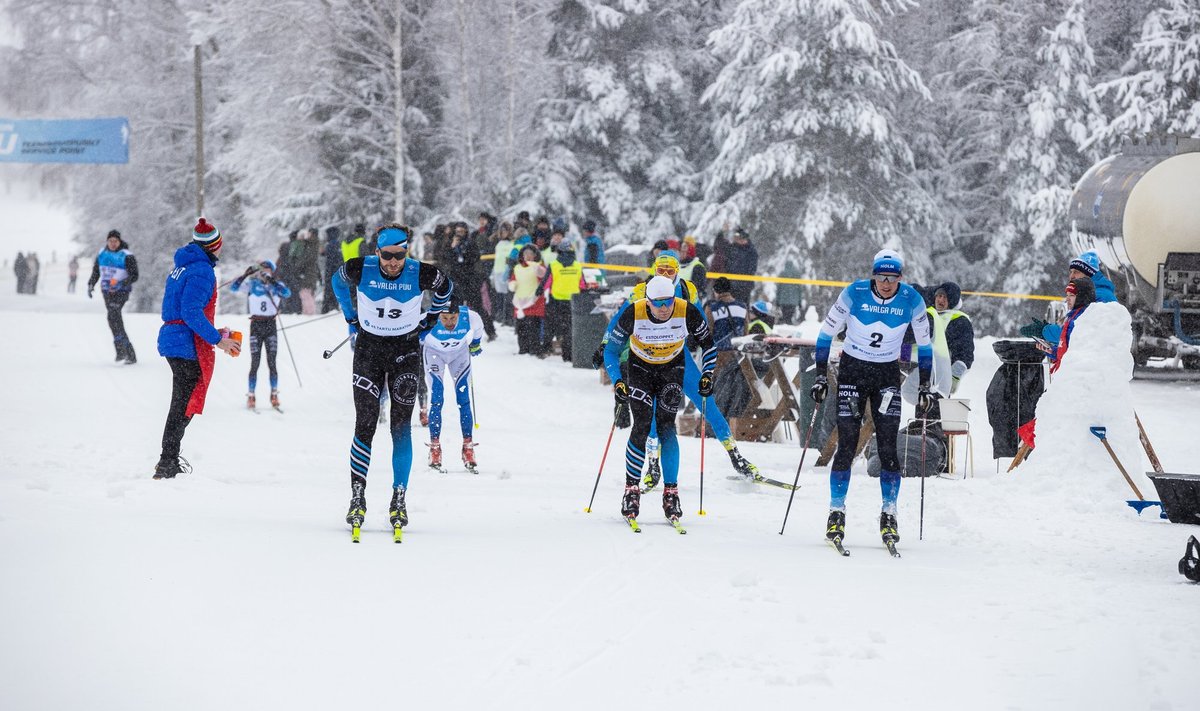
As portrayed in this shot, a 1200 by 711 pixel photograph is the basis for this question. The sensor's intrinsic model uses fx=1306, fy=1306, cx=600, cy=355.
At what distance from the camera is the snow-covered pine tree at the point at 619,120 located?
32.7m

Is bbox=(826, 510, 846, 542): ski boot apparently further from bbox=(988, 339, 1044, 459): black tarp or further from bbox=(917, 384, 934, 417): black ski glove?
bbox=(988, 339, 1044, 459): black tarp

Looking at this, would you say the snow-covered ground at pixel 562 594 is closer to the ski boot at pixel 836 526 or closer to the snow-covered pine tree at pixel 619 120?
the ski boot at pixel 836 526

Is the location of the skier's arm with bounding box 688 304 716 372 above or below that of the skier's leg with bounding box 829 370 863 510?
above

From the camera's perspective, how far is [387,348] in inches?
334

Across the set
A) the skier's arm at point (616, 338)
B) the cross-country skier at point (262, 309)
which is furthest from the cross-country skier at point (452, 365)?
the cross-country skier at point (262, 309)

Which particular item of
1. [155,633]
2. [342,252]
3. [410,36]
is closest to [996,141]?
[410,36]

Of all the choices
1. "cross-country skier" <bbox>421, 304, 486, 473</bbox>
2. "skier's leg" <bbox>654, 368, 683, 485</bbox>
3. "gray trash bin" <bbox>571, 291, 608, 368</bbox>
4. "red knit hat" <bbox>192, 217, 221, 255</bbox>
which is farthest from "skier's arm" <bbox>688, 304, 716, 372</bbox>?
"gray trash bin" <bbox>571, 291, 608, 368</bbox>

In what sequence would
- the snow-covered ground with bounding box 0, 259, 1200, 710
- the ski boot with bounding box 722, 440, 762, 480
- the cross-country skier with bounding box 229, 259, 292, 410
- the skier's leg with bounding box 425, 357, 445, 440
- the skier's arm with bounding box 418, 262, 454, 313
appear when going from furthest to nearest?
the cross-country skier with bounding box 229, 259, 292, 410 < the skier's leg with bounding box 425, 357, 445, 440 < the ski boot with bounding box 722, 440, 762, 480 < the skier's arm with bounding box 418, 262, 454, 313 < the snow-covered ground with bounding box 0, 259, 1200, 710

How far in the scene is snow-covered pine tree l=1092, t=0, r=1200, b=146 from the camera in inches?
1088

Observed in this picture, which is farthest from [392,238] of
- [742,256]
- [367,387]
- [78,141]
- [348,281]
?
[78,141]

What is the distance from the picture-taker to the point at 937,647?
20.9ft

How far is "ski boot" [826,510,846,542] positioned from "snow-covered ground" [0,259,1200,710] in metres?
0.19

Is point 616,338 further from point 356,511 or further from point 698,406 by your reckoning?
point 356,511

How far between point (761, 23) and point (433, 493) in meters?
21.6
